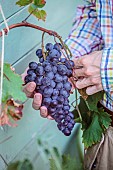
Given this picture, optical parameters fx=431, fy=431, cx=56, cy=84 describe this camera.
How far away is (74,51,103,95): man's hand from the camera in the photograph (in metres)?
1.17

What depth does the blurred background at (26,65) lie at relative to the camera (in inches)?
53.7

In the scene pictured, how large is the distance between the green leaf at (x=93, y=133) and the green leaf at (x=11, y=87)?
53cm

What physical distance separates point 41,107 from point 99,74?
10.9 inches

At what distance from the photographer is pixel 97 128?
125cm

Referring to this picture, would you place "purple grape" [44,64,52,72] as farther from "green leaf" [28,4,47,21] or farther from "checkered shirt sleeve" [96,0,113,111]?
"checkered shirt sleeve" [96,0,113,111]

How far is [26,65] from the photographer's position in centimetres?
152

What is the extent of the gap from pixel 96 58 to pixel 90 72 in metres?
0.05

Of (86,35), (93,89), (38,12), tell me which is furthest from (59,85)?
(86,35)

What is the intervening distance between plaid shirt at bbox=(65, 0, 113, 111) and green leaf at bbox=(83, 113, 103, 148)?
9cm

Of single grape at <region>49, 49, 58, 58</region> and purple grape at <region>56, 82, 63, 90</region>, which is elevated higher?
single grape at <region>49, 49, 58, 58</region>

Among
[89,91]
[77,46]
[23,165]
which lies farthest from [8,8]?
[23,165]

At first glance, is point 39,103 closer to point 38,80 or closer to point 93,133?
point 38,80

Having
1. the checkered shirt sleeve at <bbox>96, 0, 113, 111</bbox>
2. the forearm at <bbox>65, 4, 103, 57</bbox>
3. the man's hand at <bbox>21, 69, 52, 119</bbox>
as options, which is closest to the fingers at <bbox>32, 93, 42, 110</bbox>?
the man's hand at <bbox>21, 69, 52, 119</bbox>

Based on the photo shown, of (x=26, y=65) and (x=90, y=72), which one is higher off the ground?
(x=26, y=65)
